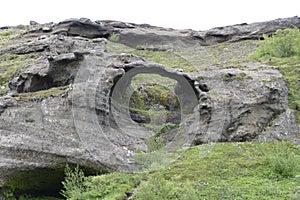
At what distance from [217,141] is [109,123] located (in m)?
4.62

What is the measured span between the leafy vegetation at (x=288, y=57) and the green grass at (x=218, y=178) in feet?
13.5

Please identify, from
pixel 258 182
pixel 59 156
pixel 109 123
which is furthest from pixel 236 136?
pixel 59 156

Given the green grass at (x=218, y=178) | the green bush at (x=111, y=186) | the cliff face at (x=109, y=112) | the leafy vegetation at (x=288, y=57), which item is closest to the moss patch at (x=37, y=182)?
the cliff face at (x=109, y=112)

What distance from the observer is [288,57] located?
21.4 m

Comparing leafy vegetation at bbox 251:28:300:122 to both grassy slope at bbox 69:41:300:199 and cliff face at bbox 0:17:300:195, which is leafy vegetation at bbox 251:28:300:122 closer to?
cliff face at bbox 0:17:300:195

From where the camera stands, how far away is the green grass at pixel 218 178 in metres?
9.30

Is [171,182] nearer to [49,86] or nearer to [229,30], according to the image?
[49,86]

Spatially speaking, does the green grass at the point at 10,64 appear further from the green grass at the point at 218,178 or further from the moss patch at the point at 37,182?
the green grass at the point at 218,178

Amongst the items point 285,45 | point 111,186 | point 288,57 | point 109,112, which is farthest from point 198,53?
point 111,186

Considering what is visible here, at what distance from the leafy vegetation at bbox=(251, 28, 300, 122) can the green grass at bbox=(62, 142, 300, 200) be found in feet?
13.5

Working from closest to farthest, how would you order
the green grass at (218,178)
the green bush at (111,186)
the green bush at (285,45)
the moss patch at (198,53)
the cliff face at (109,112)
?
the green grass at (218,178) → the green bush at (111,186) → the cliff face at (109,112) → the green bush at (285,45) → the moss patch at (198,53)

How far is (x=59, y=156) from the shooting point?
11.7 meters

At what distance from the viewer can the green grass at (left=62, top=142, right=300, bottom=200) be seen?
9.30 metres

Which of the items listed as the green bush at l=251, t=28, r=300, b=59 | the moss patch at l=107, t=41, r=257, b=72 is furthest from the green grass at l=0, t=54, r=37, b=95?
the green bush at l=251, t=28, r=300, b=59
